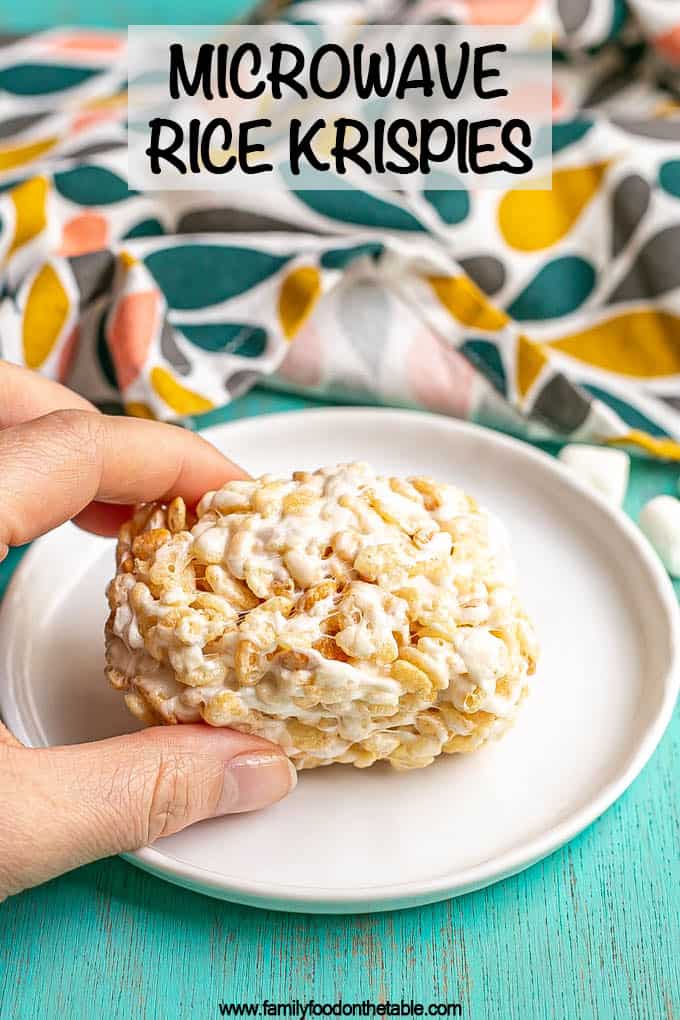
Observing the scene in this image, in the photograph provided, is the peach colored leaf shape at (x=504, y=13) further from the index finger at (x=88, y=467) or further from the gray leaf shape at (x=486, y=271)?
the index finger at (x=88, y=467)

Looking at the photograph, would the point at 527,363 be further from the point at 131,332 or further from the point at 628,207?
the point at 131,332

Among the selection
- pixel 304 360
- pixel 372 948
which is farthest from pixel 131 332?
pixel 372 948

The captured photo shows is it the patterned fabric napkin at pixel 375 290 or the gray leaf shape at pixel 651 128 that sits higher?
the gray leaf shape at pixel 651 128

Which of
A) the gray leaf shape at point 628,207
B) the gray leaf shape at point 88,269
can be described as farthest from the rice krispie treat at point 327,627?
the gray leaf shape at point 628,207

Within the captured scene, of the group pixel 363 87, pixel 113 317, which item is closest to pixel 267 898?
pixel 113 317

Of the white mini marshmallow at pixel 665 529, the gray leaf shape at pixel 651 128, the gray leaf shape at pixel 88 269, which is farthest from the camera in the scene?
the gray leaf shape at pixel 651 128
